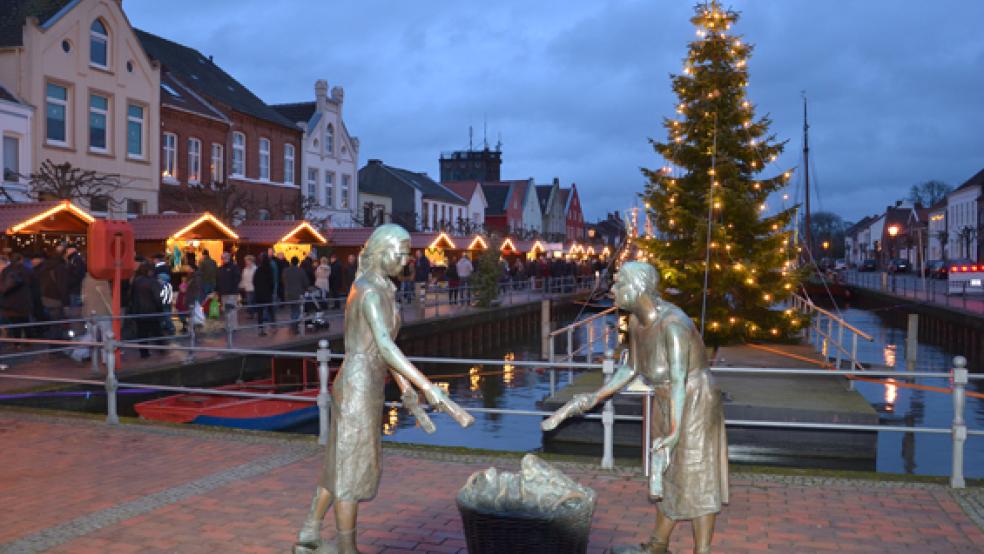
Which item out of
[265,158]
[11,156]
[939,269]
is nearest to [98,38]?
[11,156]

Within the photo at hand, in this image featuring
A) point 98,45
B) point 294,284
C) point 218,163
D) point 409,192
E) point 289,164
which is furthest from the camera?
point 409,192

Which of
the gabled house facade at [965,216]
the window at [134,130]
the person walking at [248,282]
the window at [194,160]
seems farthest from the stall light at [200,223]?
the gabled house facade at [965,216]

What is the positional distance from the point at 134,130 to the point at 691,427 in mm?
28626

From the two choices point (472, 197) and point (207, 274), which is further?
point (472, 197)

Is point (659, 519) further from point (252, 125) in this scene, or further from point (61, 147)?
point (252, 125)

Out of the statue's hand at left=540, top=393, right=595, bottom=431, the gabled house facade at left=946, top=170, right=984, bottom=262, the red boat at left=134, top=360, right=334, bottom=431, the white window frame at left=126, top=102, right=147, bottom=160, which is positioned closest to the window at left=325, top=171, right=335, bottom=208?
the white window frame at left=126, top=102, right=147, bottom=160

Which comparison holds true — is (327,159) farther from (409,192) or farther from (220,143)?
(409,192)

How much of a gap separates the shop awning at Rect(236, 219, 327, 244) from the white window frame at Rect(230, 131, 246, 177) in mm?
8125

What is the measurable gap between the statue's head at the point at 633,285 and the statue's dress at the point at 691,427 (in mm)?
137

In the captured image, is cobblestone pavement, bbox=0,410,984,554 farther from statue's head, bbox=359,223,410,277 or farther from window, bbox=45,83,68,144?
window, bbox=45,83,68,144

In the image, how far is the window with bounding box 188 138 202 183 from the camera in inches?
1278

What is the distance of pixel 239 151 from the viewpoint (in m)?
36.4

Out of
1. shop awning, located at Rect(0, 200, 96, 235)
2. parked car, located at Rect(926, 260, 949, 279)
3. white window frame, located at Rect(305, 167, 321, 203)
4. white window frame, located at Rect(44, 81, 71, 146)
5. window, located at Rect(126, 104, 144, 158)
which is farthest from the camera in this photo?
parked car, located at Rect(926, 260, 949, 279)

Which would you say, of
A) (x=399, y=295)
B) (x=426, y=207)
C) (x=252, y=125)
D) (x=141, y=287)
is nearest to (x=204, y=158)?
(x=252, y=125)
